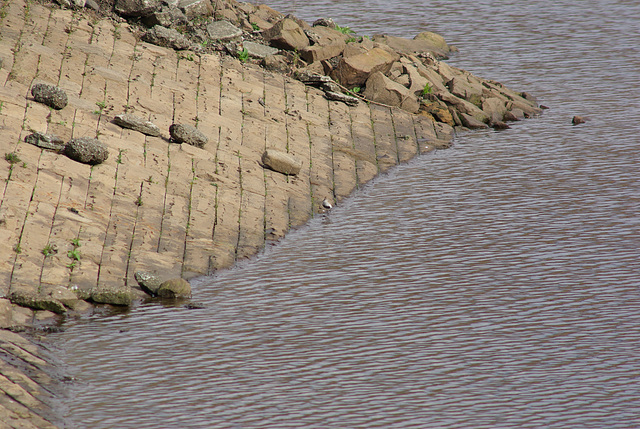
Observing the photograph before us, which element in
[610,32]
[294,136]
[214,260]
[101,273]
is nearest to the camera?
[101,273]

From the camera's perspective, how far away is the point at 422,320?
465 inches

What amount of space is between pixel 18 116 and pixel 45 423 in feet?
26.2

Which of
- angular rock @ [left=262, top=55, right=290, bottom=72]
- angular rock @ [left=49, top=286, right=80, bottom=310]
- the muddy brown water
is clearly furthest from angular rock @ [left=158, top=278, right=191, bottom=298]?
angular rock @ [left=262, top=55, right=290, bottom=72]

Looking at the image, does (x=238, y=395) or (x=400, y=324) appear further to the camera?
(x=400, y=324)

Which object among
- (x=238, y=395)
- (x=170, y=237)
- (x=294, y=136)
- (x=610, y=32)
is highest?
(x=610, y=32)

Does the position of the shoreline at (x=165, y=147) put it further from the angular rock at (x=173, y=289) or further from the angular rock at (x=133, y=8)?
the angular rock at (x=133, y=8)

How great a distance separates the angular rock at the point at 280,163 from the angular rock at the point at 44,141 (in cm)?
410

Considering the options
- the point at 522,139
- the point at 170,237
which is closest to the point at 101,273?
the point at 170,237

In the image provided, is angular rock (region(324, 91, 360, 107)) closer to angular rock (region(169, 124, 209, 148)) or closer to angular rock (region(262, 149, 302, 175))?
angular rock (region(262, 149, 302, 175))

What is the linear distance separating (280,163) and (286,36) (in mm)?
6516

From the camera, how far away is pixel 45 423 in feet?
29.4

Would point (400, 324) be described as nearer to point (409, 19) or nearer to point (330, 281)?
point (330, 281)

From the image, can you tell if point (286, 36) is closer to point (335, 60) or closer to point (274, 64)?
point (274, 64)

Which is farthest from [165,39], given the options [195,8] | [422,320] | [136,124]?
[422,320]
